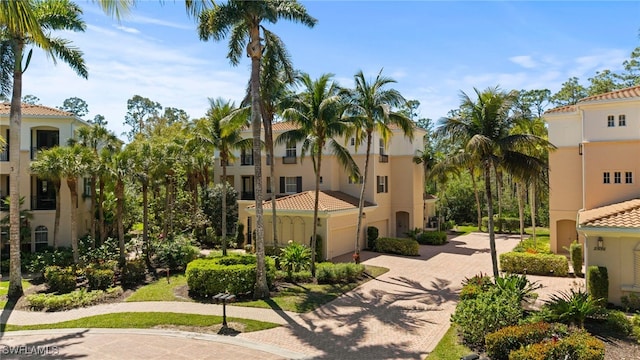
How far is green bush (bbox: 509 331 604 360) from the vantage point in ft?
29.4

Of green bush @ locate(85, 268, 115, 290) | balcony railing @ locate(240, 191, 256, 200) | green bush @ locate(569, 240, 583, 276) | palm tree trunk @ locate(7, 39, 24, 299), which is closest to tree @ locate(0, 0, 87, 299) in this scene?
palm tree trunk @ locate(7, 39, 24, 299)

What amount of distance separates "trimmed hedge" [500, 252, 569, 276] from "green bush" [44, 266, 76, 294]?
20578 millimetres

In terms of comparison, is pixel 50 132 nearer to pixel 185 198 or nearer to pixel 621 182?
pixel 185 198

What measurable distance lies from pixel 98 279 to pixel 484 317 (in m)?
15.7

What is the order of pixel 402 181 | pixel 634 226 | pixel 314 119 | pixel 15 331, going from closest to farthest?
pixel 15 331 < pixel 634 226 < pixel 314 119 < pixel 402 181

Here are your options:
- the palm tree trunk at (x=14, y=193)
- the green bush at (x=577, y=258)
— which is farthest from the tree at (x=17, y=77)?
the green bush at (x=577, y=258)

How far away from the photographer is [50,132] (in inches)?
1113

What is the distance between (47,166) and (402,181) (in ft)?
77.6

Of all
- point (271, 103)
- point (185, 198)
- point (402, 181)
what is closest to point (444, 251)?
point (402, 181)

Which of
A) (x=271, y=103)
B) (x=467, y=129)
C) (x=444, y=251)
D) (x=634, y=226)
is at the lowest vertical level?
(x=444, y=251)

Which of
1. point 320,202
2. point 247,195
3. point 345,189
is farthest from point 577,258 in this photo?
point 247,195

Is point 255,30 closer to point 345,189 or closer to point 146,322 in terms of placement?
point 146,322

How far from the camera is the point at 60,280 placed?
1806 cm

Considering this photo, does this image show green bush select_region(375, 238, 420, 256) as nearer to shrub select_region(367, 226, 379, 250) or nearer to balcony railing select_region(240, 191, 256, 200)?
shrub select_region(367, 226, 379, 250)
